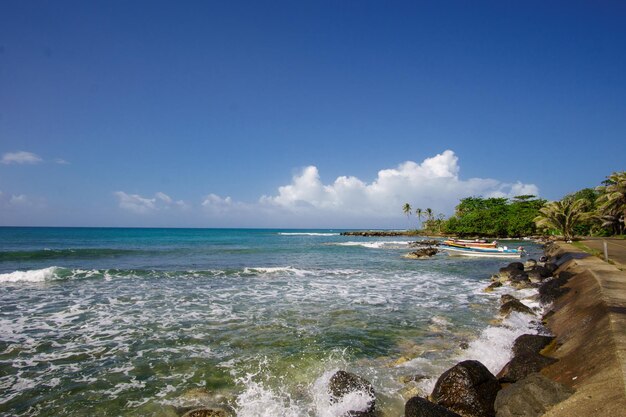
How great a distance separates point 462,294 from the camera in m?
17.6

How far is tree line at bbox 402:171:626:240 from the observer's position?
4553 cm

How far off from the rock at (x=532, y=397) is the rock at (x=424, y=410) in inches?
34.5

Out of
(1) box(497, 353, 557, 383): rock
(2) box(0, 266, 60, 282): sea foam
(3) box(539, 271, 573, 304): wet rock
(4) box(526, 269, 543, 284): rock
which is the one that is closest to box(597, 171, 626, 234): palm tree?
(4) box(526, 269, 543, 284): rock

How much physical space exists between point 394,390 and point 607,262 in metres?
18.3

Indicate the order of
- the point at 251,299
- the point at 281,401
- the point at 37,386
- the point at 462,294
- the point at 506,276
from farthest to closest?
1. the point at 506,276
2. the point at 462,294
3. the point at 251,299
4. the point at 37,386
5. the point at 281,401

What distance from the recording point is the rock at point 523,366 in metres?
6.90

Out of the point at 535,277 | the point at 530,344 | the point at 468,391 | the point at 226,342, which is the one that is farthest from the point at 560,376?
the point at 535,277

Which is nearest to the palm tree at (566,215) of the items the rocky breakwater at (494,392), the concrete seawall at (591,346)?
the concrete seawall at (591,346)

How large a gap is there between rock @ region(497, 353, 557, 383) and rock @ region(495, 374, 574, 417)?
1.43 metres

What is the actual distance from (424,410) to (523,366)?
300 cm

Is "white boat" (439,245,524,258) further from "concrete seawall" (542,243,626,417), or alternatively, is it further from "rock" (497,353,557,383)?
"rock" (497,353,557,383)

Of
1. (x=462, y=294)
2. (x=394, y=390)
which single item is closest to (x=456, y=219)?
(x=462, y=294)

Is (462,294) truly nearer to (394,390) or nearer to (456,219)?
(394,390)

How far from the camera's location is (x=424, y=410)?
5.45 meters
